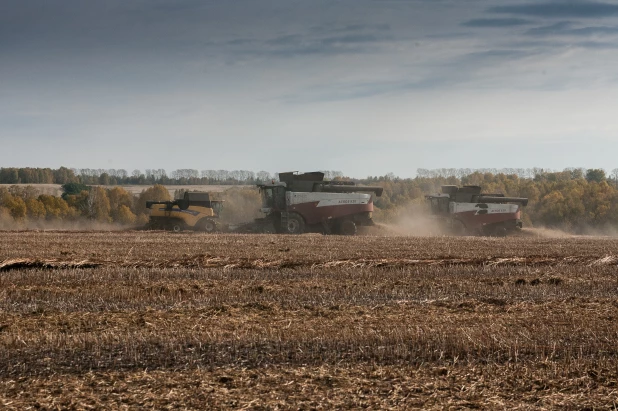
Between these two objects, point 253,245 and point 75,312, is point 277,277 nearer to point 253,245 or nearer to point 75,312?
point 75,312

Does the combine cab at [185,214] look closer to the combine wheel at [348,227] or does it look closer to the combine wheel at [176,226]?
the combine wheel at [176,226]

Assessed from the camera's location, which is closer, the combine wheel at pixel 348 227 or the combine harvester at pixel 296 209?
the combine harvester at pixel 296 209

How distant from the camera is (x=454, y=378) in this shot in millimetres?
8008

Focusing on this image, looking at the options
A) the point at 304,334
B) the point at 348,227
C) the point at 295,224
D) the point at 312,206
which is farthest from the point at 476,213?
the point at 304,334

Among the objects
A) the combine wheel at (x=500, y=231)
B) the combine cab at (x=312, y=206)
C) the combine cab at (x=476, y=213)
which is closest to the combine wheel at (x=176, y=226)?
the combine cab at (x=312, y=206)

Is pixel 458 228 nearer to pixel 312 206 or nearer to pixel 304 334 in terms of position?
pixel 312 206

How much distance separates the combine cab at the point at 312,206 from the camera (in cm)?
3262

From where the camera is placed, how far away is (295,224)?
1292 inches

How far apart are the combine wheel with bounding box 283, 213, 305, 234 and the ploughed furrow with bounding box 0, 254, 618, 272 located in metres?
12.7

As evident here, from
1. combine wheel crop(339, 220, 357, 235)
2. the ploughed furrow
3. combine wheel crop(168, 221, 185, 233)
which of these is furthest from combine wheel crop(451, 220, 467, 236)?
the ploughed furrow

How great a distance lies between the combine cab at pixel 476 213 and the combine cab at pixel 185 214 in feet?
38.3

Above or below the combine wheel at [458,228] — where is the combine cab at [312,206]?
above

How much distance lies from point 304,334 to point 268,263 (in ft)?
28.4

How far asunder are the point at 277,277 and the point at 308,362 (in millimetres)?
7710
